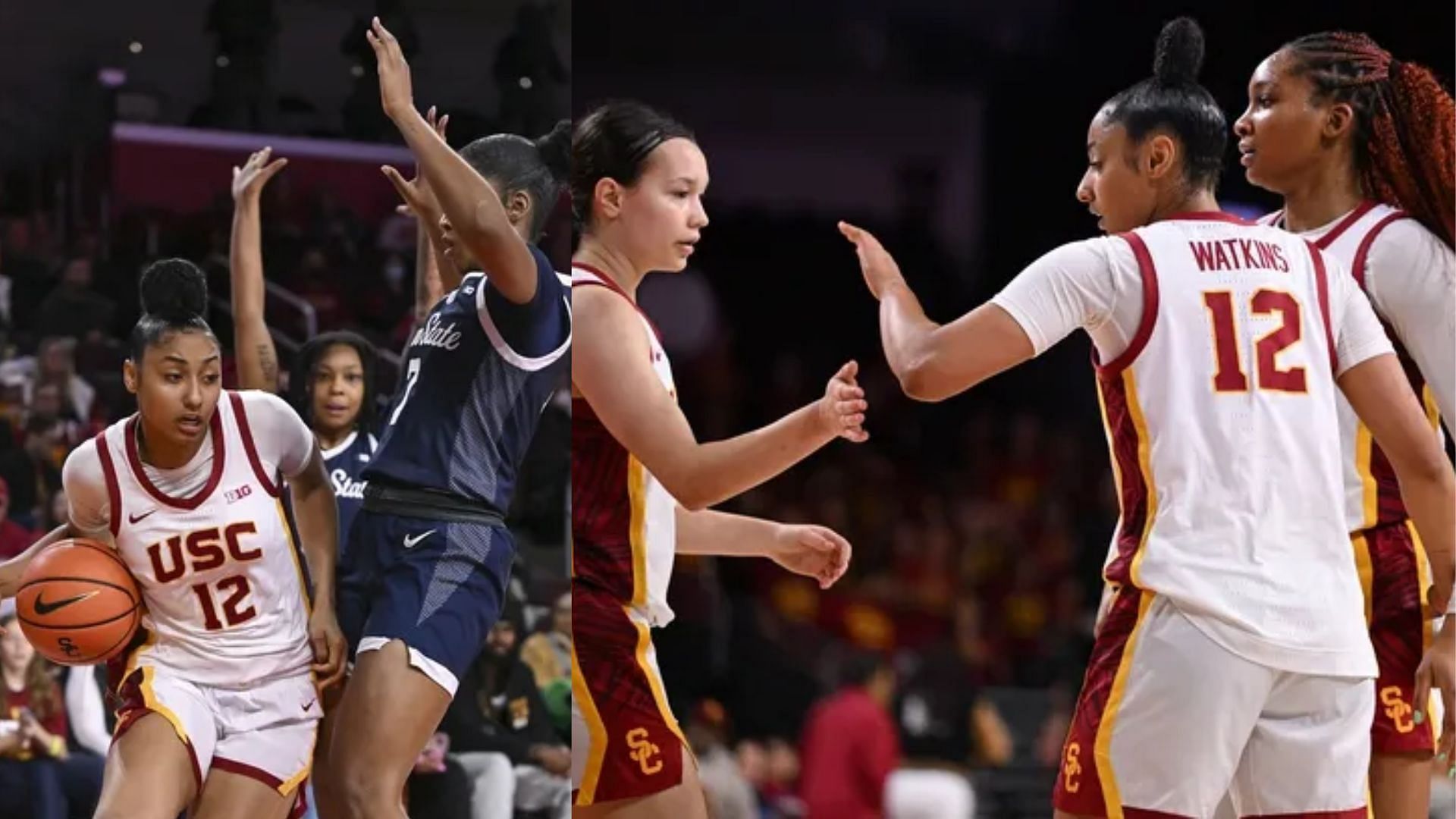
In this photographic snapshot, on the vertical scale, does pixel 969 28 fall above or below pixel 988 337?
above

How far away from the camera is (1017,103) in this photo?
11508 millimetres

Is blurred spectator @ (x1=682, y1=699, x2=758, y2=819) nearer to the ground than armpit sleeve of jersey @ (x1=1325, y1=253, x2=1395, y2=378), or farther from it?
nearer to the ground

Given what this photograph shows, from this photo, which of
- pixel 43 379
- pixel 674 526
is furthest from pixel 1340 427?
pixel 43 379

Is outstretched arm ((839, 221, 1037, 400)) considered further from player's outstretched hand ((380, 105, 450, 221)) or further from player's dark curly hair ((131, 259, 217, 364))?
player's dark curly hair ((131, 259, 217, 364))

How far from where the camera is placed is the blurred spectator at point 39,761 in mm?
4094

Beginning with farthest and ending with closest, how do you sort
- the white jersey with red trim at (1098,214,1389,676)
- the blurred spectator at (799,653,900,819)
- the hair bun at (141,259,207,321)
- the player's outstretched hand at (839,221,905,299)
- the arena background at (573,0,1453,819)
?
the arena background at (573,0,1453,819) < the blurred spectator at (799,653,900,819) < the hair bun at (141,259,207,321) < the player's outstretched hand at (839,221,905,299) < the white jersey with red trim at (1098,214,1389,676)

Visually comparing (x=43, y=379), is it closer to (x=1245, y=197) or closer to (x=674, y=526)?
(x=674, y=526)

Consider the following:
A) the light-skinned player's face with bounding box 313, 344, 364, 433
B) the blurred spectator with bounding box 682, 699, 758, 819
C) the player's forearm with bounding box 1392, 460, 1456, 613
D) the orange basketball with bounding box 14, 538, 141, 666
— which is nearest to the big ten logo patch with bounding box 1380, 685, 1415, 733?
the player's forearm with bounding box 1392, 460, 1456, 613

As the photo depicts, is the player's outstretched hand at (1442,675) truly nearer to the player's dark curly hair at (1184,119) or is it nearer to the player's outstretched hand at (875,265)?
the player's dark curly hair at (1184,119)

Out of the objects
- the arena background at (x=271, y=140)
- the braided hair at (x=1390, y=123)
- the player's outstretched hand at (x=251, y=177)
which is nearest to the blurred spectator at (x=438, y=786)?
the arena background at (x=271, y=140)

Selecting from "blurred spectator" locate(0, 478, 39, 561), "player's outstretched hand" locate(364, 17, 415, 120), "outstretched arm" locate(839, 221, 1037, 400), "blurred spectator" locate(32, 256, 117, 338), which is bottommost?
"blurred spectator" locate(0, 478, 39, 561)

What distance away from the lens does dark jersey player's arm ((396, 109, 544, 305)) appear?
367cm

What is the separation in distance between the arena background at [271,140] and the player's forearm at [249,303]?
1.1 inches

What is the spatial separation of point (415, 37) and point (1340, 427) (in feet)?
6.84
